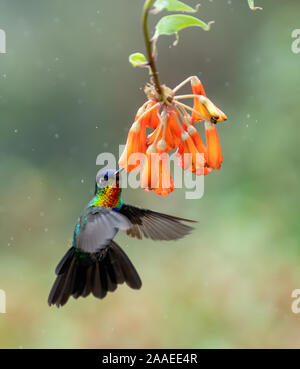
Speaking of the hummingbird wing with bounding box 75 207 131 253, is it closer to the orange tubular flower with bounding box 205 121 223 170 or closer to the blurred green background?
the orange tubular flower with bounding box 205 121 223 170

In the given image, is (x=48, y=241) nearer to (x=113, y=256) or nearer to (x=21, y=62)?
(x=21, y=62)

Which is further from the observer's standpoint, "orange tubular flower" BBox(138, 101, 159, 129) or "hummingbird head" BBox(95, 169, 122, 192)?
"hummingbird head" BBox(95, 169, 122, 192)

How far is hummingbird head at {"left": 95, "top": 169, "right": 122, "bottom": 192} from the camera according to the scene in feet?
6.96

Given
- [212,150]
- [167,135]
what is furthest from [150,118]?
[212,150]

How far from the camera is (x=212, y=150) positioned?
169cm

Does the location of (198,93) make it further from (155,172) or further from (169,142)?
(155,172)

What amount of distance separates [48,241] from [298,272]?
2243mm

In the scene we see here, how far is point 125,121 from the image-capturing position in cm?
557

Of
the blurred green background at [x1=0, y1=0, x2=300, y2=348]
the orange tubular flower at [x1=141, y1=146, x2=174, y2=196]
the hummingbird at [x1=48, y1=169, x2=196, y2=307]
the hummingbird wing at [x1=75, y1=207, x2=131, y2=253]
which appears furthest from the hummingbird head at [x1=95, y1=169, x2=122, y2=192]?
the blurred green background at [x1=0, y1=0, x2=300, y2=348]

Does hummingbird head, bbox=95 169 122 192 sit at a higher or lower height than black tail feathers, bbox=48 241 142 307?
higher

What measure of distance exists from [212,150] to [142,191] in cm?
357

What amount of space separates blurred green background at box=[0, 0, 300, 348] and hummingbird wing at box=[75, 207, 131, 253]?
2.18 metres

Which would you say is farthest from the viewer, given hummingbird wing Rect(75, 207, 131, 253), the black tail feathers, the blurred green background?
the blurred green background

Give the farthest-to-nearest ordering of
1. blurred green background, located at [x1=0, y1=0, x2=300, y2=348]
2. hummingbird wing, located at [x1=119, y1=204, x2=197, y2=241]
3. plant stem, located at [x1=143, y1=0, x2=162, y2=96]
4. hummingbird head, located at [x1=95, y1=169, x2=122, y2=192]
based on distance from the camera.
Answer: blurred green background, located at [x1=0, y1=0, x2=300, y2=348] < hummingbird head, located at [x1=95, y1=169, x2=122, y2=192] < hummingbird wing, located at [x1=119, y1=204, x2=197, y2=241] < plant stem, located at [x1=143, y1=0, x2=162, y2=96]
